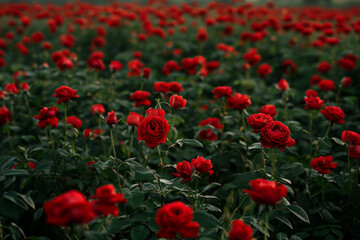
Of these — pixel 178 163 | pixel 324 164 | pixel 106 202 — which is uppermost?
pixel 106 202

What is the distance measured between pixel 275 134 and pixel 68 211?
90 centimetres

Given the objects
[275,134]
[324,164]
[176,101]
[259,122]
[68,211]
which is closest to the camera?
[68,211]

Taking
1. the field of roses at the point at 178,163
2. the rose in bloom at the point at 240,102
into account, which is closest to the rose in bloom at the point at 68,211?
the field of roses at the point at 178,163

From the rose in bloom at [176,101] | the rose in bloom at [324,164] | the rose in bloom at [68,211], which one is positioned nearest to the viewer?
the rose in bloom at [68,211]

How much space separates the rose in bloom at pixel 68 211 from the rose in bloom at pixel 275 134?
0.83 m

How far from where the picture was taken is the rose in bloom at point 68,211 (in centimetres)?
84

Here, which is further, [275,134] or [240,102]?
[240,102]

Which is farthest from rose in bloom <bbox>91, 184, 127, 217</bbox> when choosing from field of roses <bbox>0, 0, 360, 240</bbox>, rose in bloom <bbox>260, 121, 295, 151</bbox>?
rose in bloom <bbox>260, 121, 295, 151</bbox>

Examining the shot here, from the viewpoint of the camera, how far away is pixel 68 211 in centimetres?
85

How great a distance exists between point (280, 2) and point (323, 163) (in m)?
16.6

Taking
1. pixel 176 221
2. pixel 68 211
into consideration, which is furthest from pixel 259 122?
pixel 68 211

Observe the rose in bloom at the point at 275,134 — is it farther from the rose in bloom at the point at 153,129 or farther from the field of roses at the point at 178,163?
the rose in bloom at the point at 153,129

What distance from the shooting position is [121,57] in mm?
4625

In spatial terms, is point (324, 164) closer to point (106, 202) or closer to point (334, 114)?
point (334, 114)
